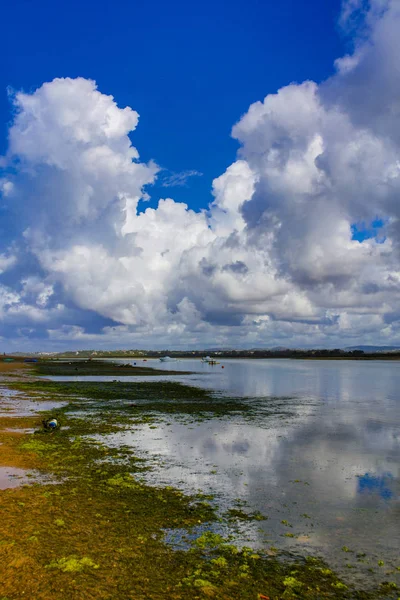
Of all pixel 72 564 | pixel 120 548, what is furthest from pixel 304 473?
pixel 72 564

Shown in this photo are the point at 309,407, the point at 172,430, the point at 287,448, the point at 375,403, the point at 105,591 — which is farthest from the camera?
the point at 375,403

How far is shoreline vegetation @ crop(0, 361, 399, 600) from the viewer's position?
11.1m

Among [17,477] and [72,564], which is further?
[17,477]

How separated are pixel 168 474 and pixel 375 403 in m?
41.6

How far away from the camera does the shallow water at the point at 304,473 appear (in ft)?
47.7

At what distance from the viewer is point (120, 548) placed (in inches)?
520

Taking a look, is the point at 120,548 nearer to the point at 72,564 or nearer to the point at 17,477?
the point at 72,564

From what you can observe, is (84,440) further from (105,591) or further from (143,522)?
(105,591)

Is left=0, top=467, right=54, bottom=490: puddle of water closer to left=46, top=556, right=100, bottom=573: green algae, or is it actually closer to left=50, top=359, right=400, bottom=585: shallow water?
left=50, top=359, right=400, bottom=585: shallow water

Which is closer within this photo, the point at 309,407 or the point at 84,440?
the point at 84,440

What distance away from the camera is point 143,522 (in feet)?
50.6

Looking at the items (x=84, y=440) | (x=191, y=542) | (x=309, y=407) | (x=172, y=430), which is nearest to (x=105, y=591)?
(x=191, y=542)

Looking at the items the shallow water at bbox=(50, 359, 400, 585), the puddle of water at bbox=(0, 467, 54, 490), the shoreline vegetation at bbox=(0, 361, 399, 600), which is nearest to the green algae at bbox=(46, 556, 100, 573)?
the shoreline vegetation at bbox=(0, 361, 399, 600)

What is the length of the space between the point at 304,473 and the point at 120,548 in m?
12.6
